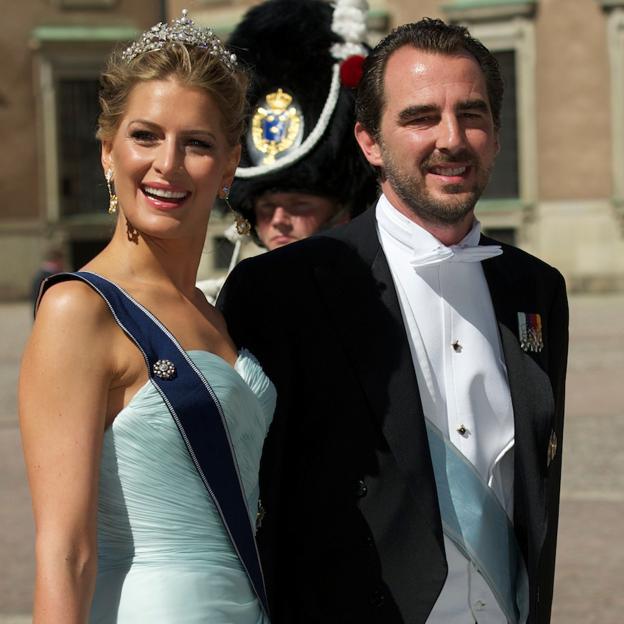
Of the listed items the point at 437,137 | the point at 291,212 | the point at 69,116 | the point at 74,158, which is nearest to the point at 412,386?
the point at 437,137

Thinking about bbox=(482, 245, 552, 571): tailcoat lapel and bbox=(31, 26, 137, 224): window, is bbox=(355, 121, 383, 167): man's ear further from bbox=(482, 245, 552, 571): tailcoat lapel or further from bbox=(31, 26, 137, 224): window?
bbox=(31, 26, 137, 224): window

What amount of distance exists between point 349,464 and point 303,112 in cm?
168

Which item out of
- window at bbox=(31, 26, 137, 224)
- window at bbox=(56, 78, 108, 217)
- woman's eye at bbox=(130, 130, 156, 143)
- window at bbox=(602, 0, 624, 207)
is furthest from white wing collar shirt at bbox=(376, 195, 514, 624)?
window at bbox=(56, 78, 108, 217)

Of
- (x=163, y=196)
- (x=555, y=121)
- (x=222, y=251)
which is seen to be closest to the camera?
(x=163, y=196)

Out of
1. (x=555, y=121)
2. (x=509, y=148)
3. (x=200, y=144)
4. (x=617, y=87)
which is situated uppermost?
(x=617, y=87)

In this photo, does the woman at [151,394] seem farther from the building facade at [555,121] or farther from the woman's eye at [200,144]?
the building facade at [555,121]

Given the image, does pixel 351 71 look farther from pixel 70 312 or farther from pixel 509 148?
pixel 509 148

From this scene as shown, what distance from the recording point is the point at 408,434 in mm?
2779

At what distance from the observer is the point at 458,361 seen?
293 centimetres

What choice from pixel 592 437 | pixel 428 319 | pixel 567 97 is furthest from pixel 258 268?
pixel 567 97

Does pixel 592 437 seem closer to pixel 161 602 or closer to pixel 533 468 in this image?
pixel 533 468

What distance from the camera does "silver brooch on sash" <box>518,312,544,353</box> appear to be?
299 cm

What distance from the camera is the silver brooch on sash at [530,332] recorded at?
2.99 metres

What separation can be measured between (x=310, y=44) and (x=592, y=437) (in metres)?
5.55
